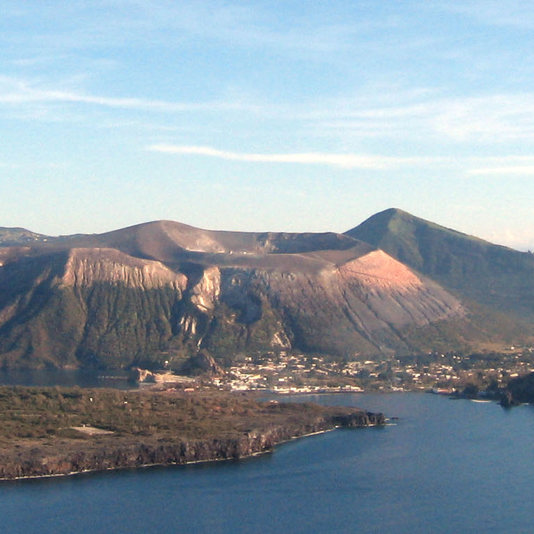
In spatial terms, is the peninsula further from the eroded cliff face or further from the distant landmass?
the eroded cliff face

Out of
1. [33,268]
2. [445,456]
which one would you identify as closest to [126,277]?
[33,268]

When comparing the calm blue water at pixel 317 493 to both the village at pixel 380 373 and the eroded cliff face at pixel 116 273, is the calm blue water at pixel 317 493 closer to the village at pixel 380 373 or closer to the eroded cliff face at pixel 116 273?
the village at pixel 380 373

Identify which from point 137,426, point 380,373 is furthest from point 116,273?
point 137,426

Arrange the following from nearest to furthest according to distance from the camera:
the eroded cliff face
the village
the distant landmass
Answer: the village < the distant landmass < the eroded cliff face

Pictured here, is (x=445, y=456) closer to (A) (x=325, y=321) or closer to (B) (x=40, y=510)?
(B) (x=40, y=510)

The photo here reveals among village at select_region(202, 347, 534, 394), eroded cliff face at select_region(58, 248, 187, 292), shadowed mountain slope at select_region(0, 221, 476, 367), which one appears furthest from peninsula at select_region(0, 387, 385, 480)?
eroded cliff face at select_region(58, 248, 187, 292)

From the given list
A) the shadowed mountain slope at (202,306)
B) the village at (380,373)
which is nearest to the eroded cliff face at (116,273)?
the shadowed mountain slope at (202,306)
